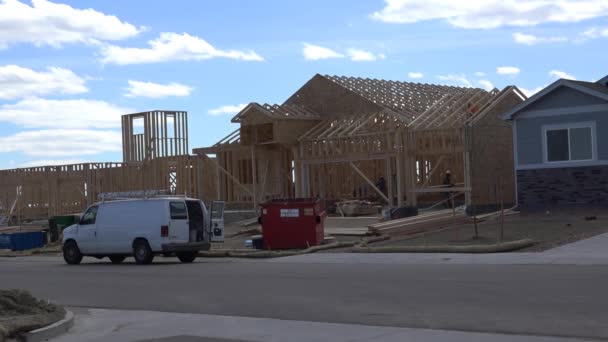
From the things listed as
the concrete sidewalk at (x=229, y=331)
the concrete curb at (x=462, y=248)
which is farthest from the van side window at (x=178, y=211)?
the concrete sidewalk at (x=229, y=331)

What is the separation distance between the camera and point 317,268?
21.5m

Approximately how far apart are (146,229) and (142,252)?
0.70 metres

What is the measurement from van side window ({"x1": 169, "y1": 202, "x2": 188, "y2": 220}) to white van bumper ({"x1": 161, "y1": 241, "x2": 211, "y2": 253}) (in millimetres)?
756

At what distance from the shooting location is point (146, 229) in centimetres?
2567

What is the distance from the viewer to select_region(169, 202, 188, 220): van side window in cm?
2557

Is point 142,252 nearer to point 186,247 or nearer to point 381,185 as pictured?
point 186,247

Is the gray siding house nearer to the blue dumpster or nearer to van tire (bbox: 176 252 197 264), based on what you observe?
van tire (bbox: 176 252 197 264)

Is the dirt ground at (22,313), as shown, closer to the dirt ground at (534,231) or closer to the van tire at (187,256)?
the van tire at (187,256)

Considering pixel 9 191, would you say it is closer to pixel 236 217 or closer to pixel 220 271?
pixel 236 217

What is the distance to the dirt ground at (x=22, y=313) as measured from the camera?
1231 cm

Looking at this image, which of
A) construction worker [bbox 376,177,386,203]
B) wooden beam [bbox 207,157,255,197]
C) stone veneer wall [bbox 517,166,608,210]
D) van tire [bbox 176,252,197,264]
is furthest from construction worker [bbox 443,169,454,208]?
van tire [bbox 176,252,197,264]

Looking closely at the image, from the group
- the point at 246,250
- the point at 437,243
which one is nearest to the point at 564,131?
the point at 437,243

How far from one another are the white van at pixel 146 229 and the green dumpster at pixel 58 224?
30.2ft

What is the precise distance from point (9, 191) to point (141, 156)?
1118 cm
